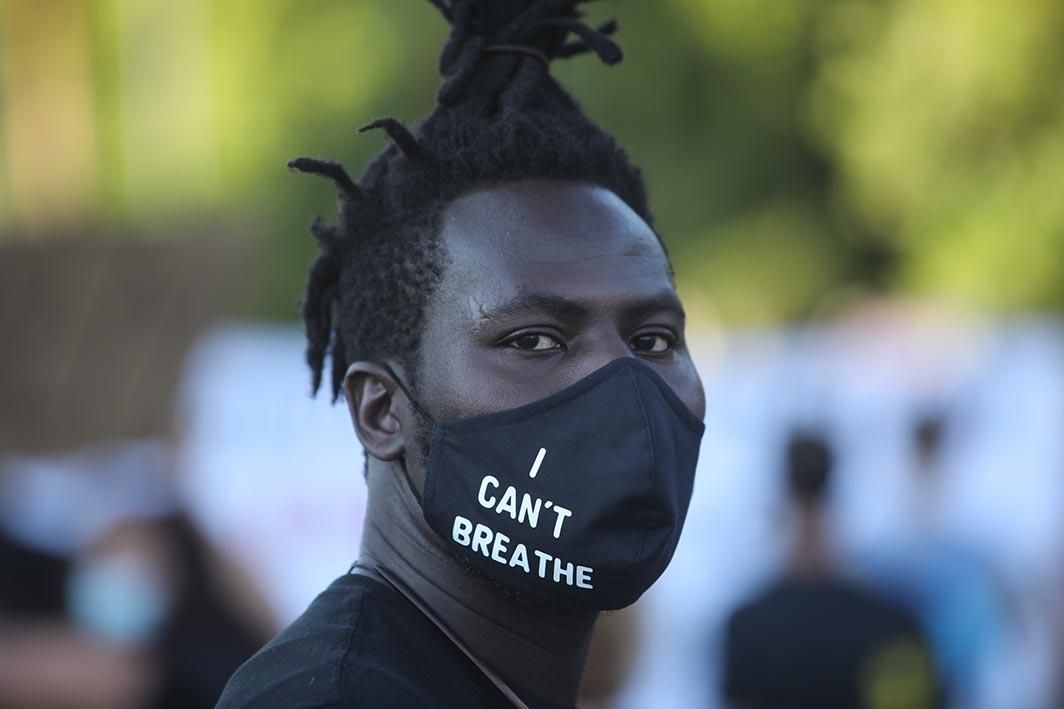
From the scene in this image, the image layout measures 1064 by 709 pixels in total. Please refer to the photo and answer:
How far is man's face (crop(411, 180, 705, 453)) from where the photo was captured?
2.50 meters

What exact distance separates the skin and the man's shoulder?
0.40 feet

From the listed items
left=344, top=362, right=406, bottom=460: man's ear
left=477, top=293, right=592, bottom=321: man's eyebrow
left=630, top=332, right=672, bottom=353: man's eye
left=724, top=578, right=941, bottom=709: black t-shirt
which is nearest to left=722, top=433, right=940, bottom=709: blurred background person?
left=724, top=578, right=941, bottom=709: black t-shirt

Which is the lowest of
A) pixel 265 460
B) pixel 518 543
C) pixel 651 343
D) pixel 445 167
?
pixel 265 460

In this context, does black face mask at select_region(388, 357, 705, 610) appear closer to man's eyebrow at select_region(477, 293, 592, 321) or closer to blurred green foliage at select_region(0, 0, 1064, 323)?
man's eyebrow at select_region(477, 293, 592, 321)

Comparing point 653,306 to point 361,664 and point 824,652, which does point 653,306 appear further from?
point 824,652

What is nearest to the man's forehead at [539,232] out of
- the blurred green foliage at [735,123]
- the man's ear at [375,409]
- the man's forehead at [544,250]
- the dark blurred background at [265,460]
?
the man's forehead at [544,250]

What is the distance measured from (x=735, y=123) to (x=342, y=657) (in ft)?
44.7

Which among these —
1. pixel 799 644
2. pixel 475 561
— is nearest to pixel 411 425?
pixel 475 561

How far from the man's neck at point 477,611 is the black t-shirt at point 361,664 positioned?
0.05 meters

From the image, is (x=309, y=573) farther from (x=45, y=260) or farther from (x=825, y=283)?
(x=825, y=283)

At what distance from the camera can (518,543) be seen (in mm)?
2404

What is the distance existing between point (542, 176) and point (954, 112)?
11465mm

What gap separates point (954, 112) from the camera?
13.4 m

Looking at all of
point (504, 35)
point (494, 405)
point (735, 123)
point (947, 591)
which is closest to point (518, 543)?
point (494, 405)
